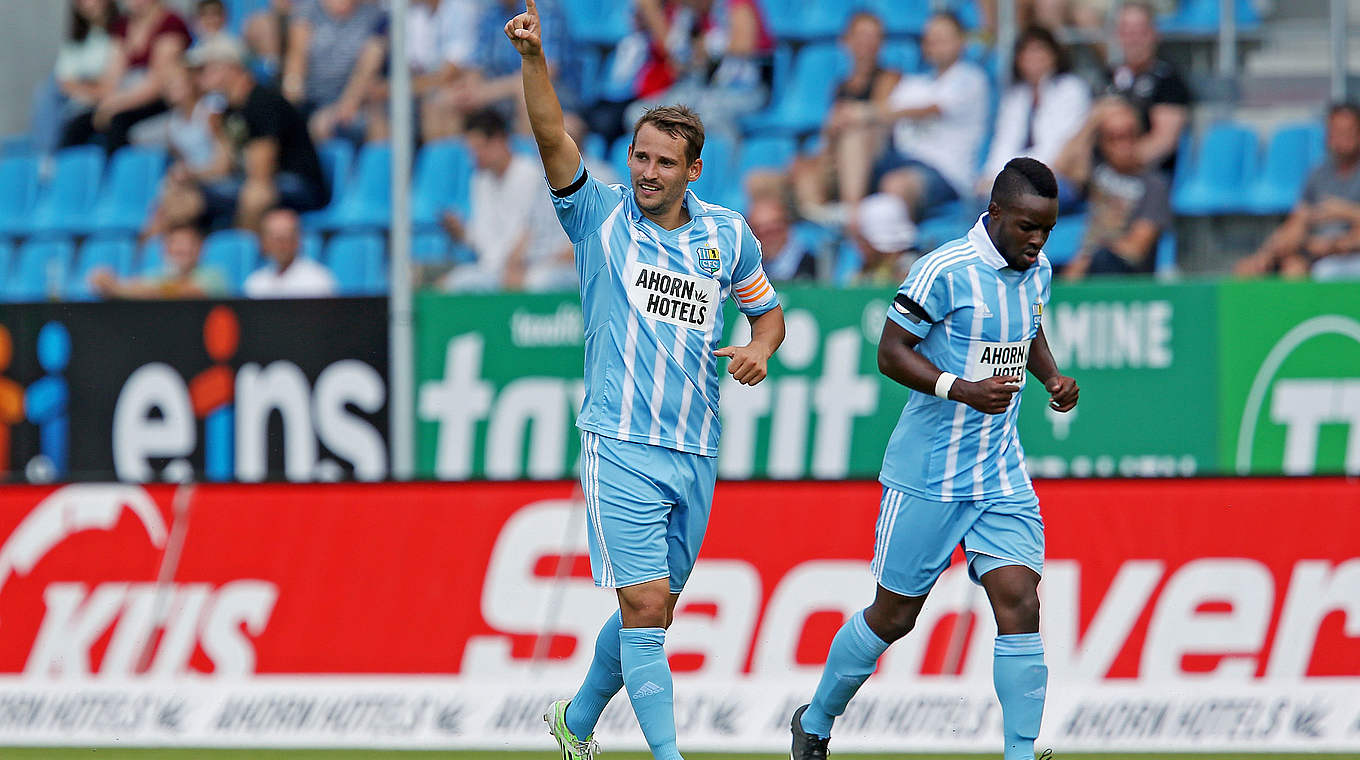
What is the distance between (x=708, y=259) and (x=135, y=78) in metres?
9.08

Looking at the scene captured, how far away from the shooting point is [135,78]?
13.6 meters

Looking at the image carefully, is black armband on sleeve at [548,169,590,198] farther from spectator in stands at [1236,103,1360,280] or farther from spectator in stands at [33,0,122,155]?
Answer: spectator in stands at [33,0,122,155]

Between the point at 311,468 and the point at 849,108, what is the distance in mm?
4127

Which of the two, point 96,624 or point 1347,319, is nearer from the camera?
point 96,624

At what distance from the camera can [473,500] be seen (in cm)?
820

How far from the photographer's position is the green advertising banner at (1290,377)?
9.23m

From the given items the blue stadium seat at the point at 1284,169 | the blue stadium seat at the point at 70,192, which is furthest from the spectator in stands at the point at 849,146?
the blue stadium seat at the point at 70,192

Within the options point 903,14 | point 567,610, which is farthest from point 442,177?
point 567,610

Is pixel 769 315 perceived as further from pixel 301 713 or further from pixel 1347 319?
pixel 1347 319

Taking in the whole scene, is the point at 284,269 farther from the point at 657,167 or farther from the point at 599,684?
the point at 657,167

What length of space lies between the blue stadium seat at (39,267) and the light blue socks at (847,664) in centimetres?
772

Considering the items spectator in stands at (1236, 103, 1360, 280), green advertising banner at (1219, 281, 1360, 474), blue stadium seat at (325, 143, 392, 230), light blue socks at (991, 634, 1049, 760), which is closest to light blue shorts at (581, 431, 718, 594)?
light blue socks at (991, 634, 1049, 760)

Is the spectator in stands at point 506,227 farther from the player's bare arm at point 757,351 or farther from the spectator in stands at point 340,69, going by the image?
the player's bare arm at point 757,351

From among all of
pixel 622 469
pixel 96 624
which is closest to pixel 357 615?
pixel 96 624
